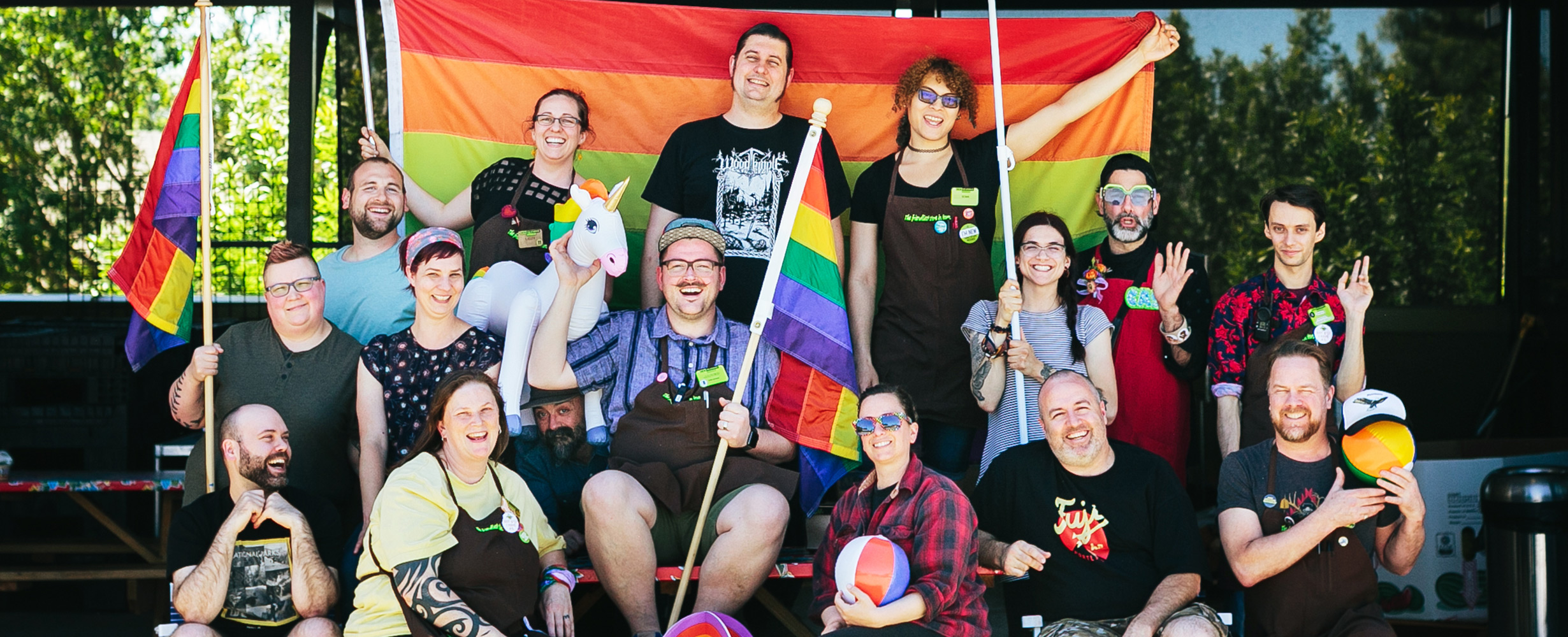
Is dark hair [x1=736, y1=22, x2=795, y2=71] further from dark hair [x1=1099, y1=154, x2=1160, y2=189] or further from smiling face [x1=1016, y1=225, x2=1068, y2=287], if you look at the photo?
dark hair [x1=1099, y1=154, x2=1160, y2=189]

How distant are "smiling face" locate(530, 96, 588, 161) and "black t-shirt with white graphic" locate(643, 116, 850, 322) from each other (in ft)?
1.09

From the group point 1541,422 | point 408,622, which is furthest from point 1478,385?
point 408,622

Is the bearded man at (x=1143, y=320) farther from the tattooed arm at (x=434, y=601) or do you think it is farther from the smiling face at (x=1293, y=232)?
the tattooed arm at (x=434, y=601)

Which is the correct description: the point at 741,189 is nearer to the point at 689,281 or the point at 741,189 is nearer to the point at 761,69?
the point at 761,69

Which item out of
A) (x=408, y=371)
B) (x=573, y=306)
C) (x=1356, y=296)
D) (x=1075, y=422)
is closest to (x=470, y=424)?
(x=408, y=371)

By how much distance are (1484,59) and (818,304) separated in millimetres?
5234

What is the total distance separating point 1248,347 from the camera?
15.0 ft

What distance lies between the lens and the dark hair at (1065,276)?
4578mm

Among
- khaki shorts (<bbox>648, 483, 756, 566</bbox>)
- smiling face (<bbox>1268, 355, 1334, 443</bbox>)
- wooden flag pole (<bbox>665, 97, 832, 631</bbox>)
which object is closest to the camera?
smiling face (<bbox>1268, 355, 1334, 443</bbox>)

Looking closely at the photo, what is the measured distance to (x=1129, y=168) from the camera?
481 centimetres

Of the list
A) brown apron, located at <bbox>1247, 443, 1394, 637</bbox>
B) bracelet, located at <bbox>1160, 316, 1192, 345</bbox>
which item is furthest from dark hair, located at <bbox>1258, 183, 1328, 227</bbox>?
brown apron, located at <bbox>1247, 443, 1394, 637</bbox>

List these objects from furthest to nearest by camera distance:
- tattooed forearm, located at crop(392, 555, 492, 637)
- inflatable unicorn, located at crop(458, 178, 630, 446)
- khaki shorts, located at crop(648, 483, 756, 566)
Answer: inflatable unicorn, located at crop(458, 178, 630, 446) < khaki shorts, located at crop(648, 483, 756, 566) < tattooed forearm, located at crop(392, 555, 492, 637)

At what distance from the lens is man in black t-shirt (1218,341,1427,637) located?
3.76 meters

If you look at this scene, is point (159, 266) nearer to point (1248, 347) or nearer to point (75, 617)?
point (75, 617)
